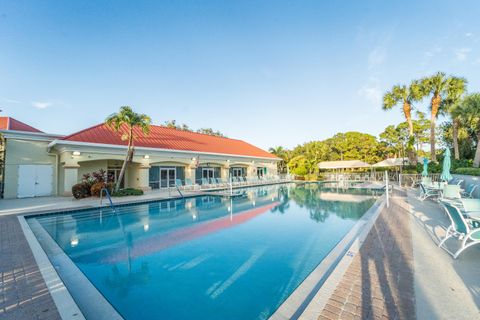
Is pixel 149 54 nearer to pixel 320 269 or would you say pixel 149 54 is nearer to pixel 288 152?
pixel 320 269

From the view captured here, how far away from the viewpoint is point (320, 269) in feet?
13.1

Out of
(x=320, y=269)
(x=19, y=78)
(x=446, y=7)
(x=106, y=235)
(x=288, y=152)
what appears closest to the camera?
(x=320, y=269)

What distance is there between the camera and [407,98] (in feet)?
77.8

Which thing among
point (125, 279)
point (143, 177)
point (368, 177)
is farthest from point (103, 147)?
point (368, 177)

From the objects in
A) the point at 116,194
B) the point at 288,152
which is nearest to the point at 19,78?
the point at 116,194

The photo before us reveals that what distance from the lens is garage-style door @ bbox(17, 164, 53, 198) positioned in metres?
15.1

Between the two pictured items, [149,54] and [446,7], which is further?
[149,54]

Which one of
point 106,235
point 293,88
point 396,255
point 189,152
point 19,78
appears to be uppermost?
point 293,88

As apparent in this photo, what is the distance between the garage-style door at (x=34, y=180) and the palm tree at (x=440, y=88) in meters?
33.1

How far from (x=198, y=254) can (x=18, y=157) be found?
17158 mm

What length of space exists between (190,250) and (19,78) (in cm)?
1719

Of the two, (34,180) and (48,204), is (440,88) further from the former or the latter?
(34,180)

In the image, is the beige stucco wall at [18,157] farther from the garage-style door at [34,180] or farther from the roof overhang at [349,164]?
the roof overhang at [349,164]

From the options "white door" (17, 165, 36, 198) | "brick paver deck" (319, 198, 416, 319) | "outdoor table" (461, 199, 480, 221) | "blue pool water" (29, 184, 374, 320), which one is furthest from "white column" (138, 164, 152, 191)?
"outdoor table" (461, 199, 480, 221)
